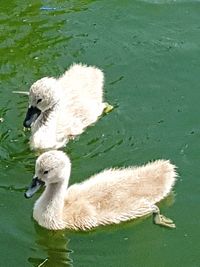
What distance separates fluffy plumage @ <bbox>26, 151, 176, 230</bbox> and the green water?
8 centimetres

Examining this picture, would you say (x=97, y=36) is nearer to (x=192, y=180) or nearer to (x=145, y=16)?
(x=145, y=16)

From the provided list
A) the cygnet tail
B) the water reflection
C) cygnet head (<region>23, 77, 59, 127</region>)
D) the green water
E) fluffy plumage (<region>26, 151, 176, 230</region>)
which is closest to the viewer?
the water reflection

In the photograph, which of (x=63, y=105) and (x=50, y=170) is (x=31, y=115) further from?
(x=50, y=170)

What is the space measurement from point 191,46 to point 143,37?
48cm

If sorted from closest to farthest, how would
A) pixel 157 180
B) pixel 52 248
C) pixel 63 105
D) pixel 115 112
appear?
1. pixel 52 248
2. pixel 157 180
3. pixel 63 105
4. pixel 115 112

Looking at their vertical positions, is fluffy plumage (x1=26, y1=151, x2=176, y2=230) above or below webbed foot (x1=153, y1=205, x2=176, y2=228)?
above

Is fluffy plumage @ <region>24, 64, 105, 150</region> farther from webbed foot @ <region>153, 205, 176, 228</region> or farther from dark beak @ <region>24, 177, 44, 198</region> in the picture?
webbed foot @ <region>153, 205, 176, 228</region>

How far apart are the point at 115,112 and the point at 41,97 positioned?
2.40 feet

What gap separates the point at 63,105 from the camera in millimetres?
6871

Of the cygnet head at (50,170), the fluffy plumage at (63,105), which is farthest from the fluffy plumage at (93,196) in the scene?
the fluffy plumage at (63,105)

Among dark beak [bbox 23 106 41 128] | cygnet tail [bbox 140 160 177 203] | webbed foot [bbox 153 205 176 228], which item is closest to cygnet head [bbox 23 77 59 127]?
dark beak [bbox 23 106 41 128]

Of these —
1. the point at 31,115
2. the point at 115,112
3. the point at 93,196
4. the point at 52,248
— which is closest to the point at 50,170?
the point at 93,196

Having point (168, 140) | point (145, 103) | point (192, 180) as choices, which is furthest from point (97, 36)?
point (192, 180)

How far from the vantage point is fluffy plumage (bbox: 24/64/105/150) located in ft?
21.8
